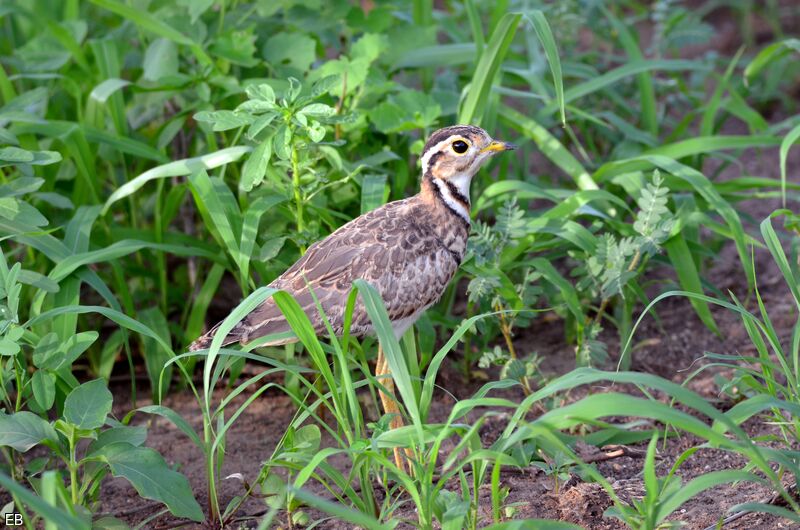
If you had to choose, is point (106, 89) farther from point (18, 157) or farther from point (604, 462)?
point (604, 462)

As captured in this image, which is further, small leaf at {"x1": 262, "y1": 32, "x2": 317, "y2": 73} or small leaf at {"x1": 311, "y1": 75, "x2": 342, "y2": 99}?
small leaf at {"x1": 262, "y1": 32, "x2": 317, "y2": 73}

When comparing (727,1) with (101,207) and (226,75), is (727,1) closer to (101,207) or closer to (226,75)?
(226,75)

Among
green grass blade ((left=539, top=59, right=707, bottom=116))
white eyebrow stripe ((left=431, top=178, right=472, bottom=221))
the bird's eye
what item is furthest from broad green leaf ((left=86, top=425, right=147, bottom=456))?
green grass blade ((left=539, top=59, right=707, bottom=116))

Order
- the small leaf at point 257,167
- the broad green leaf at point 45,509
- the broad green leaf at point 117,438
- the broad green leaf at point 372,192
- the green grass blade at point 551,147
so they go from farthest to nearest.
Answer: the green grass blade at point 551,147 < the broad green leaf at point 372,192 < the small leaf at point 257,167 < the broad green leaf at point 117,438 < the broad green leaf at point 45,509

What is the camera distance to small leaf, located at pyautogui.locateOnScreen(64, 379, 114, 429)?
128 inches

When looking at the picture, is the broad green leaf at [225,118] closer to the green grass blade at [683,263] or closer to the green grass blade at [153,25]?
the green grass blade at [153,25]

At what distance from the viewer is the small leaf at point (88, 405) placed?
3.25 metres

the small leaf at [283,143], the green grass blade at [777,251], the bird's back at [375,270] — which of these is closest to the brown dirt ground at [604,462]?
the green grass blade at [777,251]

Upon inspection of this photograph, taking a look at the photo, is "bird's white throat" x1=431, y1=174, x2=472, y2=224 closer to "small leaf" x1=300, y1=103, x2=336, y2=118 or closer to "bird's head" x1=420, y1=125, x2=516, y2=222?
"bird's head" x1=420, y1=125, x2=516, y2=222

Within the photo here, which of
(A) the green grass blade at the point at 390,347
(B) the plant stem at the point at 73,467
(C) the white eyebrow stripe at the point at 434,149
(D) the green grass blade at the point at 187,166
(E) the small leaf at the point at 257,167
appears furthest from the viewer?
(D) the green grass blade at the point at 187,166

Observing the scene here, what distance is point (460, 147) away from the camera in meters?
4.17

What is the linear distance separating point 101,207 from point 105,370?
73 centimetres

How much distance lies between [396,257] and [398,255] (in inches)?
0.5

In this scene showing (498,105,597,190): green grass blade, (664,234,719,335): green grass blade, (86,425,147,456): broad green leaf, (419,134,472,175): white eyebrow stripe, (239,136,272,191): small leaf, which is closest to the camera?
(86,425,147,456): broad green leaf
